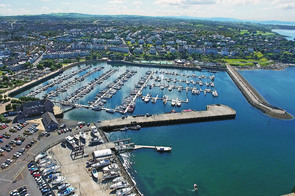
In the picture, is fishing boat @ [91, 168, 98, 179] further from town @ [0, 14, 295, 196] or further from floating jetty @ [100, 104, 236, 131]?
floating jetty @ [100, 104, 236, 131]

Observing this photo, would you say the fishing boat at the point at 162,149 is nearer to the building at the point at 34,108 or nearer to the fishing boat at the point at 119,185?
the fishing boat at the point at 119,185

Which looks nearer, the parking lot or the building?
the parking lot

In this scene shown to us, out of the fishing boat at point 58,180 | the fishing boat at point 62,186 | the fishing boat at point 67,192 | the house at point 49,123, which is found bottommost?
the fishing boat at point 67,192

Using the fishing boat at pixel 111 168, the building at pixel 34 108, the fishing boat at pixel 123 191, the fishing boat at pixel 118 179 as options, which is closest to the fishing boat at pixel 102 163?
the fishing boat at pixel 111 168

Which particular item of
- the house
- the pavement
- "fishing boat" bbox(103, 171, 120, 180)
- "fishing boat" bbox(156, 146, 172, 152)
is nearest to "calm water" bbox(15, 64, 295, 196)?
"fishing boat" bbox(156, 146, 172, 152)

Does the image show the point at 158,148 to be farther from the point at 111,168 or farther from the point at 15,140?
the point at 15,140

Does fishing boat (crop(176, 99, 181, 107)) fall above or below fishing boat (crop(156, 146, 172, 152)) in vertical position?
above

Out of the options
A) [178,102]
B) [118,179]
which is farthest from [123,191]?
[178,102]
